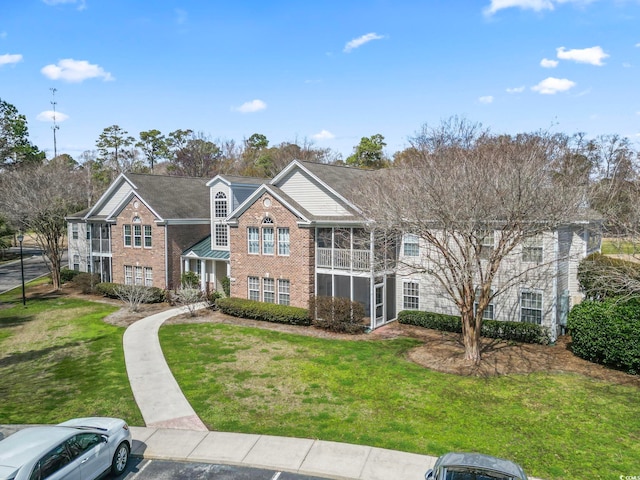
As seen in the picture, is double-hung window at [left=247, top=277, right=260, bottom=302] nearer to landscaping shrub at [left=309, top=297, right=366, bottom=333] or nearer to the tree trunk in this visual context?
landscaping shrub at [left=309, top=297, right=366, bottom=333]

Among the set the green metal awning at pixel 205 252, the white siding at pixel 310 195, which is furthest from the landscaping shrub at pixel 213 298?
the white siding at pixel 310 195

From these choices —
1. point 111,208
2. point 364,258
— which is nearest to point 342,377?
point 364,258

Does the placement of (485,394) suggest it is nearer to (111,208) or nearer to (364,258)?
(364,258)

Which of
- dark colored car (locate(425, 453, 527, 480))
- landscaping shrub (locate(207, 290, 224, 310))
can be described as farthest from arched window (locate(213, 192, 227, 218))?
dark colored car (locate(425, 453, 527, 480))

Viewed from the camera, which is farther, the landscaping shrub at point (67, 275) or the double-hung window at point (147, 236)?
the landscaping shrub at point (67, 275)

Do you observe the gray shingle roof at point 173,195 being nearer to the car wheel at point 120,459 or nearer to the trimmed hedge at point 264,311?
the trimmed hedge at point 264,311

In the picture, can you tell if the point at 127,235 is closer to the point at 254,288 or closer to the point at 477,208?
the point at 254,288
